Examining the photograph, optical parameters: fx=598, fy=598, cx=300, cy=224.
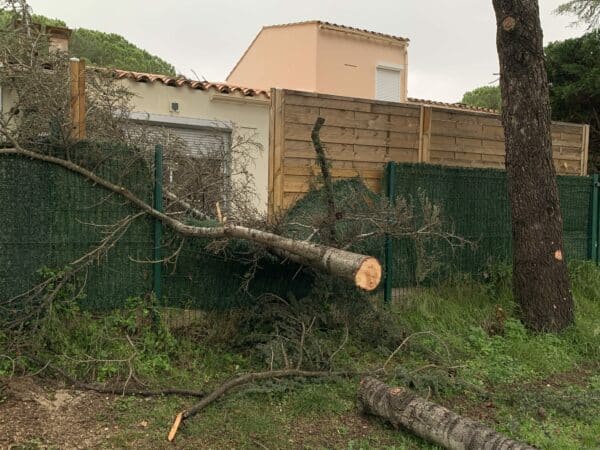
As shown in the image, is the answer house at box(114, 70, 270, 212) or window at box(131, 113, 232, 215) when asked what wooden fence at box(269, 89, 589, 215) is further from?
house at box(114, 70, 270, 212)

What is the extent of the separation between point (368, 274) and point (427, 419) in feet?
3.80

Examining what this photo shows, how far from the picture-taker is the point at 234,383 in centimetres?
488

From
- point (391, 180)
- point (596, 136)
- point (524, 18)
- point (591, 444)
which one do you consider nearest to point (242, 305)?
point (391, 180)

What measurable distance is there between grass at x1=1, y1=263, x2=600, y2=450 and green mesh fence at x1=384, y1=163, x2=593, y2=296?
16.8 inches

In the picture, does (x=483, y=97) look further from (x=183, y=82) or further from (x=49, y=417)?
(x=49, y=417)

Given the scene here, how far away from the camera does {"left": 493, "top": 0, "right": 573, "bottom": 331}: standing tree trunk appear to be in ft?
23.1

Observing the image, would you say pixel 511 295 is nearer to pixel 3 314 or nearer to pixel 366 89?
pixel 3 314

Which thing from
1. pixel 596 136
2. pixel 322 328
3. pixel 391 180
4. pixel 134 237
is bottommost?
pixel 322 328

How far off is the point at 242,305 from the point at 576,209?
6.33 metres

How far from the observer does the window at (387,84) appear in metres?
19.6

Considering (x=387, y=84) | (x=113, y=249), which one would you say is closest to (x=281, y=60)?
(x=387, y=84)

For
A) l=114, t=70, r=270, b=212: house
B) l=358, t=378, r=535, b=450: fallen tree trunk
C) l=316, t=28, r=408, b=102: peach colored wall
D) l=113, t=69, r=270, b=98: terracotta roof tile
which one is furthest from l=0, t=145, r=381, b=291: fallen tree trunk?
l=316, t=28, r=408, b=102: peach colored wall

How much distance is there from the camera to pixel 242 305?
20.9 ft

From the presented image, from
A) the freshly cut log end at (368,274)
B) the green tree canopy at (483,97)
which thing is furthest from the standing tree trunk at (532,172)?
the green tree canopy at (483,97)
